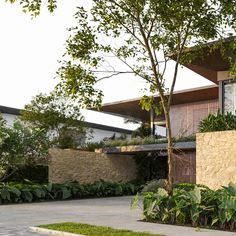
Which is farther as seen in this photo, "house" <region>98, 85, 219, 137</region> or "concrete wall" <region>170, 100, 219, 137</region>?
"concrete wall" <region>170, 100, 219, 137</region>

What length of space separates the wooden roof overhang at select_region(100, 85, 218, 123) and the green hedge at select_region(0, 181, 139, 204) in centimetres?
481

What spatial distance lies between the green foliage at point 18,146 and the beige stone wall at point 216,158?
8297mm

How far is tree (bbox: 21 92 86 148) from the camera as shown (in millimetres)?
32250

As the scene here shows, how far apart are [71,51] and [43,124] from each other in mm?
20241

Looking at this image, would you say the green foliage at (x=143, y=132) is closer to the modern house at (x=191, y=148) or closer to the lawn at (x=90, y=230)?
the modern house at (x=191, y=148)

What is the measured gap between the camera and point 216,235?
1011cm

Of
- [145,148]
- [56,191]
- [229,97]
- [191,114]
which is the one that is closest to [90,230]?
[56,191]

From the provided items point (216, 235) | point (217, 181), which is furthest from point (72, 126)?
point (216, 235)

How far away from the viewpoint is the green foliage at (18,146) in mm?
22172

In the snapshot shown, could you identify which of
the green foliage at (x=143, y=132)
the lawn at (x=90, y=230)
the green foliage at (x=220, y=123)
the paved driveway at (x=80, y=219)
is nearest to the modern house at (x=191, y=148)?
the green foliage at (x=220, y=123)

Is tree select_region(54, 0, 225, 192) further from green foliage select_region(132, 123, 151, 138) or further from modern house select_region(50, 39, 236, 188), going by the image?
green foliage select_region(132, 123, 151, 138)

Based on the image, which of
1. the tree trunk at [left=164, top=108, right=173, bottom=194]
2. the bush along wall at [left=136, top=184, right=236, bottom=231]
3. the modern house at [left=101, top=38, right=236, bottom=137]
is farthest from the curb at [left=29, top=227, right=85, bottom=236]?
the modern house at [left=101, top=38, right=236, bottom=137]

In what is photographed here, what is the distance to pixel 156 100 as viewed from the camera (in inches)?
1061

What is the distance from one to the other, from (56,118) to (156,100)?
8.19 metres
